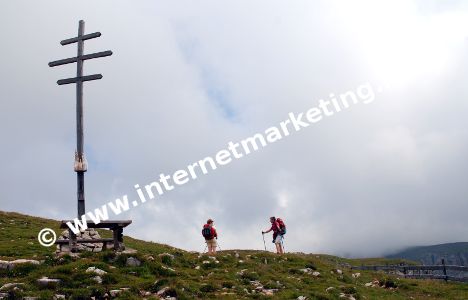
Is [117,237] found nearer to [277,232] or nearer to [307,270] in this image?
[307,270]

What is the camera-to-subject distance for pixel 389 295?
69.7ft

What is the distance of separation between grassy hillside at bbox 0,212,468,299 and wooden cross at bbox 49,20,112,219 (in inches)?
142

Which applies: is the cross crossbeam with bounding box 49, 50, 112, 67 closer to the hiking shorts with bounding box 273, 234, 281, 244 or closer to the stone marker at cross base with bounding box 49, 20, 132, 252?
the stone marker at cross base with bounding box 49, 20, 132, 252

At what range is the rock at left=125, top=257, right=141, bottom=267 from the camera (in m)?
19.0

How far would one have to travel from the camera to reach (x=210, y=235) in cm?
2666

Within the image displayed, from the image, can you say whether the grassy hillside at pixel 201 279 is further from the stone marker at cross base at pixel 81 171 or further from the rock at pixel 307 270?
the stone marker at cross base at pixel 81 171

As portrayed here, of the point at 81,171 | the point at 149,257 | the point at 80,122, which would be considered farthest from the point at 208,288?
the point at 80,122

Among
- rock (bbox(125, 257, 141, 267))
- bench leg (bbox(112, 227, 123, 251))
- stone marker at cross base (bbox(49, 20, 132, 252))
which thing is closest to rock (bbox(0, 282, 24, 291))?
rock (bbox(125, 257, 141, 267))

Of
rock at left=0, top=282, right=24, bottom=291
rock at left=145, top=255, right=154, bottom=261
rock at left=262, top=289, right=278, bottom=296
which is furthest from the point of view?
rock at left=145, top=255, right=154, bottom=261

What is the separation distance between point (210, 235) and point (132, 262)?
26.3 ft

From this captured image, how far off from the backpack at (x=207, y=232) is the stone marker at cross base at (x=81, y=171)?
567cm

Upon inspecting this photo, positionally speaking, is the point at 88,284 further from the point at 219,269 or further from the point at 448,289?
A: the point at 448,289

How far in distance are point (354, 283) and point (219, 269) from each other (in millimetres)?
6720

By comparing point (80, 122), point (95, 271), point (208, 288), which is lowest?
point (208, 288)
